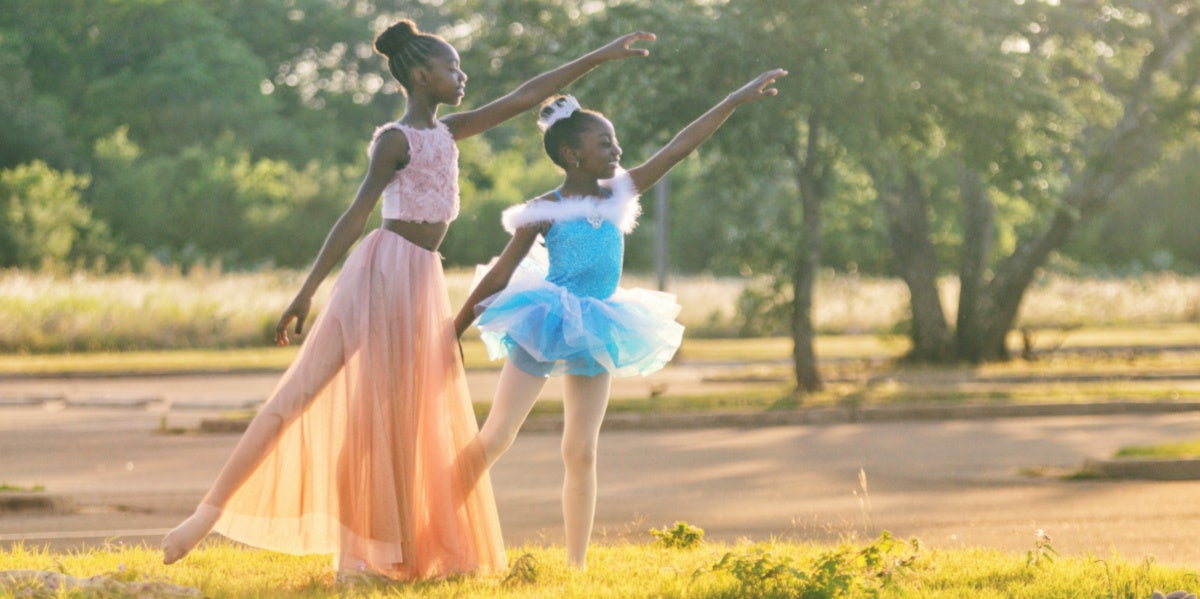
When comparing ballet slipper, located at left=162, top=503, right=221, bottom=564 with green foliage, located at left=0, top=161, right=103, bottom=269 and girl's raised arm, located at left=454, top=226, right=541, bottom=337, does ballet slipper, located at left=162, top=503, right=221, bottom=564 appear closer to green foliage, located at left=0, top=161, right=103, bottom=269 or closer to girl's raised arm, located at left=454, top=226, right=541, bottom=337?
girl's raised arm, located at left=454, top=226, right=541, bottom=337

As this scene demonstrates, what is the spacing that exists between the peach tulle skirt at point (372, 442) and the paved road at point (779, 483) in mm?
1642

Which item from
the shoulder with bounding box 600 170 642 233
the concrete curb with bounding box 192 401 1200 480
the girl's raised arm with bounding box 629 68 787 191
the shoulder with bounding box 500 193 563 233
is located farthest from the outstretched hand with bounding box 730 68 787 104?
the concrete curb with bounding box 192 401 1200 480

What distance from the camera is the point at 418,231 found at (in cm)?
629

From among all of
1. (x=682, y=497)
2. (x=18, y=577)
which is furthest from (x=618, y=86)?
(x=18, y=577)

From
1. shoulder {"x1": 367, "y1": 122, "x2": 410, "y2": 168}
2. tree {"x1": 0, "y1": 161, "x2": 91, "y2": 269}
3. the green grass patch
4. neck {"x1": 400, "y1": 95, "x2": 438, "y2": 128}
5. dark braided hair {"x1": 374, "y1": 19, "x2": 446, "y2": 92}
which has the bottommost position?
the green grass patch

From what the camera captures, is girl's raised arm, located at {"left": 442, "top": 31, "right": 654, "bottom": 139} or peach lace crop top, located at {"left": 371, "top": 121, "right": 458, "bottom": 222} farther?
girl's raised arm, located at {"left": 442, "top": 31, "right": 654, "bottom": 139}

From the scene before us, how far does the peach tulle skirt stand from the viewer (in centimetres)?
614

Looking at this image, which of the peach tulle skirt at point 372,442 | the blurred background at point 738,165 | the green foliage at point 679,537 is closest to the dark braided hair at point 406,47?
the peach tulle skirt at point 372,442

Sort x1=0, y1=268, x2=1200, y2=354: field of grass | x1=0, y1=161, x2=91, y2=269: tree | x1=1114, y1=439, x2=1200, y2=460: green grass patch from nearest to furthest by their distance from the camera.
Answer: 1. x1=1114, y1=439, x2=1200, y2=460: green grass patch
2. x1=0, y1=268, x2=1200, y2=354: field of grass
3. x1=0, y1=161, x2=91, y2=269: tree

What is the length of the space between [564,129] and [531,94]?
24 cm

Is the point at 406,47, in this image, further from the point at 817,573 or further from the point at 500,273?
the point at 817,573

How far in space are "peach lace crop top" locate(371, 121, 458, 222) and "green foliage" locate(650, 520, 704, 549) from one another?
6.81 ft

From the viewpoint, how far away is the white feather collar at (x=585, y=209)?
6.44 metres

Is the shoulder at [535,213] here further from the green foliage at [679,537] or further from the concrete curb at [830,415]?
the concrete curb at [830,415]
